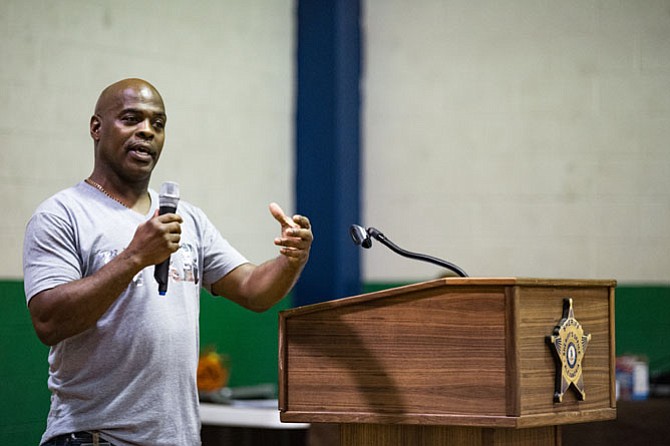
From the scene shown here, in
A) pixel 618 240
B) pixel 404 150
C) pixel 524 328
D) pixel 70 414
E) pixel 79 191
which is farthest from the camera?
pixel 404 150

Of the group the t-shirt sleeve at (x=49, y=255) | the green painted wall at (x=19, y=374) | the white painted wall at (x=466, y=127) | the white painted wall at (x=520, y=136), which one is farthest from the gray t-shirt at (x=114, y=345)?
the white painted wall at (x=520, y=136)

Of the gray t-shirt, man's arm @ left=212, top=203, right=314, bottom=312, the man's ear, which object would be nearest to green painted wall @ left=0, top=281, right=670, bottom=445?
man's arm @ left=212, top=203, right=314, bottom=312

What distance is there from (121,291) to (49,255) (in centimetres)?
20

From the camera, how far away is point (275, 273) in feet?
7.82

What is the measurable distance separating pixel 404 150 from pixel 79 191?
2921 mm

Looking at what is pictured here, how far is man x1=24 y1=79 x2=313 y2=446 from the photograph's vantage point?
206 centimetres

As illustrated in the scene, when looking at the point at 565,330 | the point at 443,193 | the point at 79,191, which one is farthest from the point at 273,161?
the point at 565,330

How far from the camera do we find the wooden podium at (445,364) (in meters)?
1.93

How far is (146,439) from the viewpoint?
2.17m

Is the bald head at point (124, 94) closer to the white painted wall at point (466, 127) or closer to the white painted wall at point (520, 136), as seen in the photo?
the white painted wall at point (466, 127)

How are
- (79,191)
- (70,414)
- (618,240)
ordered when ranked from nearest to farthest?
(70,414), (79,191), (618,240)

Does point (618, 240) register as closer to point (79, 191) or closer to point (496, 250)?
point (496, 250)

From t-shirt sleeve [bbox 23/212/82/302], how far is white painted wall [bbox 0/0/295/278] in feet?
4.77

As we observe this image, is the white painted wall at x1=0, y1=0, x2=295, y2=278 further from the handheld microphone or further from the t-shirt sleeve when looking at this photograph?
the handheld microphone
